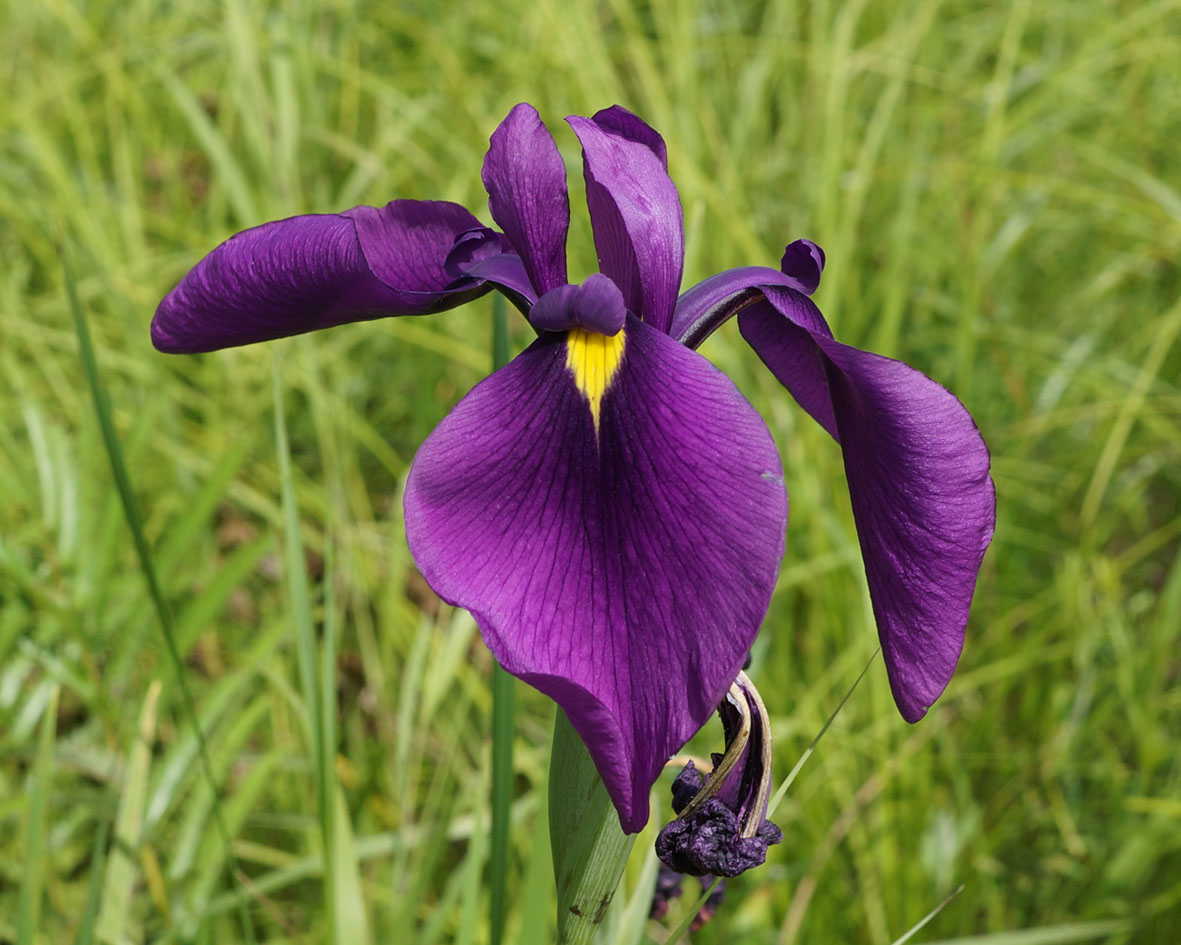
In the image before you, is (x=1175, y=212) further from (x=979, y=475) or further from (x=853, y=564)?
(x=979, y=475)

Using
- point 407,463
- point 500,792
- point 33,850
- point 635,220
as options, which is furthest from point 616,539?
point 407,463

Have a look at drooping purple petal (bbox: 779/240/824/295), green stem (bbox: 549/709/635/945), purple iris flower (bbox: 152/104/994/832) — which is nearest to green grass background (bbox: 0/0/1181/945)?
green stem (bbox: 549/709/635/945)

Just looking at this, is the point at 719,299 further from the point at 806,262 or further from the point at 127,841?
the point at 127,841

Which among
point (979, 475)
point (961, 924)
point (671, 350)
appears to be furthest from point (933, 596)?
point (961, 924)

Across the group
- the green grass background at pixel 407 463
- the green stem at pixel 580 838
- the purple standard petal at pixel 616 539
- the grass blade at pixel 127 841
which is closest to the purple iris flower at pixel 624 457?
the purple standard petal at pixel 616 539

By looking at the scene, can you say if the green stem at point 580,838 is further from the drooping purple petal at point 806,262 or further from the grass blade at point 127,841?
the grass blade at point 127,841

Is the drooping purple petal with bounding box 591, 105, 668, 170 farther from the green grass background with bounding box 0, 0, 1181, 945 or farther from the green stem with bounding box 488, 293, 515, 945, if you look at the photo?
the green grass background with bounding box 0, 0, 1181, 945
